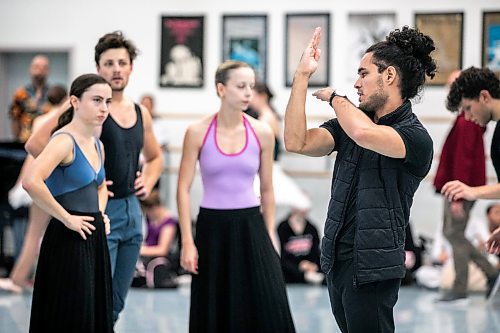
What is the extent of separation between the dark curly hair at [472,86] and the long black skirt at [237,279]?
3.80ft

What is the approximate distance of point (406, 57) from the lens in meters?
3.16

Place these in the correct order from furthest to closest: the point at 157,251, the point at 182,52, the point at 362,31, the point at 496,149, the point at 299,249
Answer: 1. the point at 182,52
2. the point at 362,31
3. the point at 299,249
4. the point at 157,251
5. the point at 496,149

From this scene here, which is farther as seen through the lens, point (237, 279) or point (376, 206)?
point (237, 279)

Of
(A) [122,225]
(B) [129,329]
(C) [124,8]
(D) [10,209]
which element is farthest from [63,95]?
(A) [122,225]

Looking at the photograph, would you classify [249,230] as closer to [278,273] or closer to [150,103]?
[278,273]

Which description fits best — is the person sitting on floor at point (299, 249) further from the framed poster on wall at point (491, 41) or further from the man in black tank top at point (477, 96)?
the man in black tank top at point (477, 96)

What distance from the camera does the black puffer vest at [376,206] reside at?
311 cm

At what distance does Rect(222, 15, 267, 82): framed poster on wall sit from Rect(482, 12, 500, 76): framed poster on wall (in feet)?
7.08

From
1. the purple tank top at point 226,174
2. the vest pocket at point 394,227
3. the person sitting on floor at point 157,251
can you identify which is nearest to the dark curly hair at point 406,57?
the vest pocket at point 394,227

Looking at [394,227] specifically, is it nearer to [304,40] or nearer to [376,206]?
[376,206]

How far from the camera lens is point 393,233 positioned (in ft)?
10.3

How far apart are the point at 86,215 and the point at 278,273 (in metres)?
1.00

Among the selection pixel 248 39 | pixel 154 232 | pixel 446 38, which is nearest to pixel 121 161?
pixel 154 232

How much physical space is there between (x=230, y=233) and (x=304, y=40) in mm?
5278
